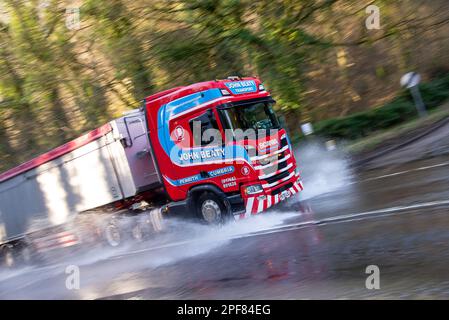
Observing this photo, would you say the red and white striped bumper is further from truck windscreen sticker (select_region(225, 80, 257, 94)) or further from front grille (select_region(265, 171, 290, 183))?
truck windscreen sticker (select_region(225, 80, 257, 94))

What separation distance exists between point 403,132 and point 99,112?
1303cm

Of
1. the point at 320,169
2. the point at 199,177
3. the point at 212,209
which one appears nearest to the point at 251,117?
the point at 199,177

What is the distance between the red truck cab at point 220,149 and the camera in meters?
11.1

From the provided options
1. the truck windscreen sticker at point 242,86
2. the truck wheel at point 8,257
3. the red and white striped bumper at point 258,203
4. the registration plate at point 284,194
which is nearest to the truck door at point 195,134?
the truck windscreen sticker at point 242,86

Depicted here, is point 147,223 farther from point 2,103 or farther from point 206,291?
point 2,103

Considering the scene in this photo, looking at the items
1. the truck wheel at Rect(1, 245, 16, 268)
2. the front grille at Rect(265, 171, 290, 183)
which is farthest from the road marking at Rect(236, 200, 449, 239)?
the truck wheel at Rect(1, 245, 16, 268)

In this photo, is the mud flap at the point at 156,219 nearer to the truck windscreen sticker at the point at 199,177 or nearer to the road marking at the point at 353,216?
the truck windscreen sticker at the point at 199,177

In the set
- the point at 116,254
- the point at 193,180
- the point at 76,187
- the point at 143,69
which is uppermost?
the point at 143,69

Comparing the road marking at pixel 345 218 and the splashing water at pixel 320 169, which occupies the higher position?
the splashing water at pixel 320 169

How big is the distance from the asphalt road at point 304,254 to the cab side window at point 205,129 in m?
1.90

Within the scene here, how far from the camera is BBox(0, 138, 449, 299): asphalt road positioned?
6.08 metres

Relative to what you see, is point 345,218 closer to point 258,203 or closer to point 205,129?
point 258,203
